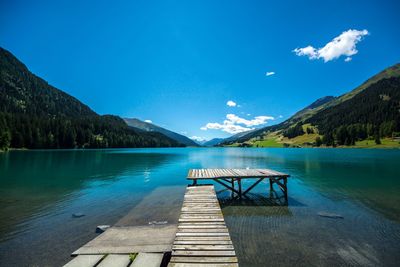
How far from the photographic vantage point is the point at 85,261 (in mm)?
6891

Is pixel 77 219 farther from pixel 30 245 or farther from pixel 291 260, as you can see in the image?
pixel 291 260

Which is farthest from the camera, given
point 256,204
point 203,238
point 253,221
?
point 256,204

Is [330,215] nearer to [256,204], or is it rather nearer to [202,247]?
[256,204]

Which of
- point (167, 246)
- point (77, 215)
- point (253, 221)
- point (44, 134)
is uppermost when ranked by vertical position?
point (44, 134)

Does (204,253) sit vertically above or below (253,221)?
above

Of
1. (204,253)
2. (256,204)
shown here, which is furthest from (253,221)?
(204,253)

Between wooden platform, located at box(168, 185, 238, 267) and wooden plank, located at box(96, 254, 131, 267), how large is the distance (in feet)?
5.39

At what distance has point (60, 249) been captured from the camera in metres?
11.0

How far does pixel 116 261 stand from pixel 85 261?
3.76 feet

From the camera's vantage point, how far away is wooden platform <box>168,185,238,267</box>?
6738 mm

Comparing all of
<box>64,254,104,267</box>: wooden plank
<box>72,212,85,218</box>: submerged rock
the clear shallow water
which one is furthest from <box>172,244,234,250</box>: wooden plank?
<box>72,212,85,218</box>: submerged rock

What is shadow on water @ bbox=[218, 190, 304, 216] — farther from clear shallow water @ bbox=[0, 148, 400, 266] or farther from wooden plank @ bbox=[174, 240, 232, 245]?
wooden plank @ bbox=[174, 240, 232, 245]

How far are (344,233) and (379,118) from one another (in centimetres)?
24172

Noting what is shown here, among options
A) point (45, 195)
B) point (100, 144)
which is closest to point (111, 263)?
point (45, 195)
